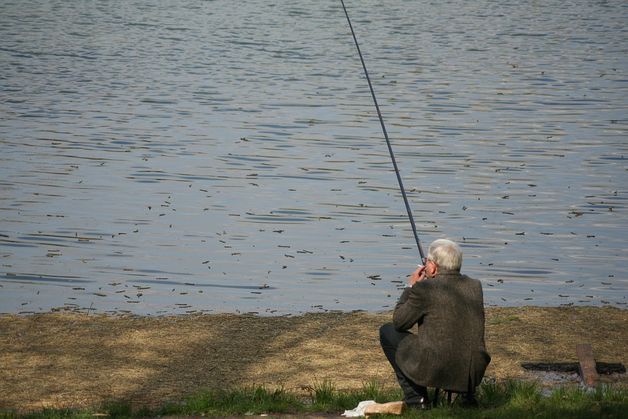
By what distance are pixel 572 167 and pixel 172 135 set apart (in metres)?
5.87

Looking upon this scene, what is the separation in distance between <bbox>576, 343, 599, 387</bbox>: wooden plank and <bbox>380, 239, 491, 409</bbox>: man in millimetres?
1467

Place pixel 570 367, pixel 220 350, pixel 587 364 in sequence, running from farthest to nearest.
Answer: pixel 220 350 → pixel 570 367 → pixel 587 364

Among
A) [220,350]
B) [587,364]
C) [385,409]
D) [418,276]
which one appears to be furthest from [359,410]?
[220,350]

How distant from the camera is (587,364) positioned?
26.7ft

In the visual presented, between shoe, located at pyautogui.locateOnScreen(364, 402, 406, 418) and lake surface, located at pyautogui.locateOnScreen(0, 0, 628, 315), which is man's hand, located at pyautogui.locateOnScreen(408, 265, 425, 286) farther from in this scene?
lake surface, located at pyautogui.locateOnScreen(0, 0, 628, 315)

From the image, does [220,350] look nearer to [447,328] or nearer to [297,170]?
[447,328]

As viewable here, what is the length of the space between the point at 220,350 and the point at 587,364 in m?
2.51

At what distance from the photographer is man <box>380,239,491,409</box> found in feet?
21.5

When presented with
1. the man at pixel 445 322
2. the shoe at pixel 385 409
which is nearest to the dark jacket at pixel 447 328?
the man at pixel 445 322

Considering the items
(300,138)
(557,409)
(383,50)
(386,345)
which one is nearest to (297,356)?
(386,345)

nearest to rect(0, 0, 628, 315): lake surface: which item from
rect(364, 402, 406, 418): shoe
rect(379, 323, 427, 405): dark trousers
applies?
rect(379, 323, 427, 405): dark trousers

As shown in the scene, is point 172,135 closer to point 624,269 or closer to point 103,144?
point 103,144

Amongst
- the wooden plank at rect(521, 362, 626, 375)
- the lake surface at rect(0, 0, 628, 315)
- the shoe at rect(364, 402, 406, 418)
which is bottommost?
the lake surface at rect(0, 0, 628, 315)

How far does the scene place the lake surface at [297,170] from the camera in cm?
1145
